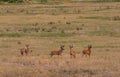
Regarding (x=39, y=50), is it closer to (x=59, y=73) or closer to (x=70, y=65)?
(x=70, y=65)

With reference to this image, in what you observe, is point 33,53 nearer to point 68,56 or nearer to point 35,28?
point 68,56

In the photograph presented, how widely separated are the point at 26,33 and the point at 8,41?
200 inches

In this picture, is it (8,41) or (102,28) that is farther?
(102,28)

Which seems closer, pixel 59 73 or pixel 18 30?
pixel 59 73

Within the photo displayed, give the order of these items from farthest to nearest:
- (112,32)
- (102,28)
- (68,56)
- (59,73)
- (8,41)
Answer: (102,28)
(112,32)
(8,41)
(68,56)
(59,73)

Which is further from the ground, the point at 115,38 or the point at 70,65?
the point at 70,65

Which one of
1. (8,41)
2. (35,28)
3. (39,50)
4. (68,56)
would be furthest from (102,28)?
(68,56)

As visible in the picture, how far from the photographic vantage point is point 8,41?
3022 cm

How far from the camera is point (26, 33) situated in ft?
115

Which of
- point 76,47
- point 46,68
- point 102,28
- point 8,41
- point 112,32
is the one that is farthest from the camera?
point 102,28

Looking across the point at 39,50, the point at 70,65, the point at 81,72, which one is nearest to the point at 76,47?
the point at 39,50

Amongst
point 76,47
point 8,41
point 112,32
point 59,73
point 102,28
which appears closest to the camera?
point 59,73

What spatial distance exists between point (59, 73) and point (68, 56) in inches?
242

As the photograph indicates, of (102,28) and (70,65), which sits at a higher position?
(70,65)
